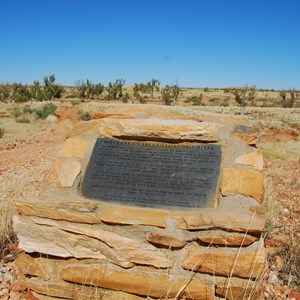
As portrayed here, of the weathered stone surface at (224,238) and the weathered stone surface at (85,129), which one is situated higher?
the weathered stone surface at (85,129)

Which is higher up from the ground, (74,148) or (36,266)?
(74,148)

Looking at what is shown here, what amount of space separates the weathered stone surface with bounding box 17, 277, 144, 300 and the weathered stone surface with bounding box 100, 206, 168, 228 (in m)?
0.54

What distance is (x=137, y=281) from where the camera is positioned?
2.57 meters

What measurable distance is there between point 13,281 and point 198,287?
1.62 m

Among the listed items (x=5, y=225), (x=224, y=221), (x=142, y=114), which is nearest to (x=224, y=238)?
(x=224, y=221)

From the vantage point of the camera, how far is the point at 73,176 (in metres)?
3.05

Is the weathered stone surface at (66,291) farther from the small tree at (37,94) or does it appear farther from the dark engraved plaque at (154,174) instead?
the small tree at (37,94)

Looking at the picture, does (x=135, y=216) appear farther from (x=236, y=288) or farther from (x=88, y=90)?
(x=88, y=90)

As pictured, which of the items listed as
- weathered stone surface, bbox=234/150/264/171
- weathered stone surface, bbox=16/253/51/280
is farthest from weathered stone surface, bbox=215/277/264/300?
weathered stone surface, bbox=16/253/51/280

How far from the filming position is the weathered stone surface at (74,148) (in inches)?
128

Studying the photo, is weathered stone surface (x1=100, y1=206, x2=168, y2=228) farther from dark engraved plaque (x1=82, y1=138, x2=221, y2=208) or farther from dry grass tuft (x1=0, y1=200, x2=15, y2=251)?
dry grass tuft (x1=0, y1=200, x2=15, y2=251)

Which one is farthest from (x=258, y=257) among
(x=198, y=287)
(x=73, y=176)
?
(x=73, y=176)

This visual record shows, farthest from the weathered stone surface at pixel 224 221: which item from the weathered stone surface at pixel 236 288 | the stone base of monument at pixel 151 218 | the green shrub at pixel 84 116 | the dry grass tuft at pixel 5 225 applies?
the green shrub at pixel 84 116

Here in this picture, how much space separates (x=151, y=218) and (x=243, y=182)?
31.9 inches
